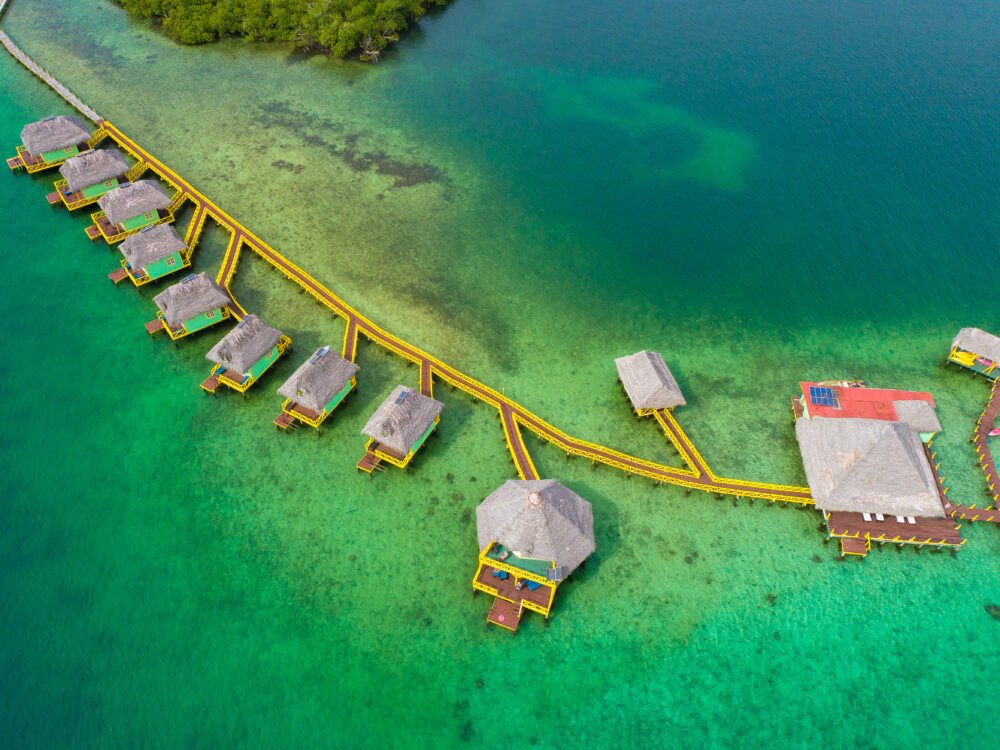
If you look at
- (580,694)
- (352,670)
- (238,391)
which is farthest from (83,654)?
(580,694)

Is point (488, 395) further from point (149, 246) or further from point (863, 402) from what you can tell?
point (149, 246)

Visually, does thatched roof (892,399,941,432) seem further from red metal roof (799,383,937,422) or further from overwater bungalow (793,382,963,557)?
overwater bungalow (793,382,963,557)

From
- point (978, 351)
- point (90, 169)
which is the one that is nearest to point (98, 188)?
point (90, 169)

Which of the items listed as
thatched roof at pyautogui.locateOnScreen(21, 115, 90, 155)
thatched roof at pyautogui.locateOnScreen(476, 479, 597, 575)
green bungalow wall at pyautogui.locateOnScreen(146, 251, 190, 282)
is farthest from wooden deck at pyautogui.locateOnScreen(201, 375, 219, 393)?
thatched roof at pyautogui.locateOnScreen(21, 115, 90, 155)

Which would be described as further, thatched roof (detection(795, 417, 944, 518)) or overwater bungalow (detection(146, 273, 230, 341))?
overwater bungalow (detection(146, 273, 230, 341))

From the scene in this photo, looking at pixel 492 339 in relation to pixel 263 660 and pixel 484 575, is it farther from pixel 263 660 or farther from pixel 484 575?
pixel 263 660

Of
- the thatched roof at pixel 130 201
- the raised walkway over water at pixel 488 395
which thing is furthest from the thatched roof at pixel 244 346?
the thatched roof at pixel 130 201
